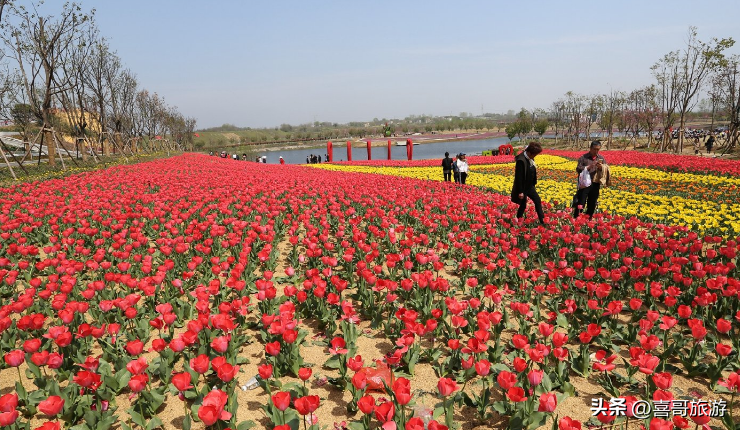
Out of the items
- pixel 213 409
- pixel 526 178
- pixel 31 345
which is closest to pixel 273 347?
pixel 213 409

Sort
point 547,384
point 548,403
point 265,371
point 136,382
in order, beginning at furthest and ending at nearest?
point 547,384 < point 265,371 < point 136,382 < point 548,403

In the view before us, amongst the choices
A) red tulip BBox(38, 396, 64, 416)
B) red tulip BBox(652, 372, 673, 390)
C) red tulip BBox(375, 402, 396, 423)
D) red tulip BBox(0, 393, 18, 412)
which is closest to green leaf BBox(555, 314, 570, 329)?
red tulip BBox(652, 372, 673, 390)

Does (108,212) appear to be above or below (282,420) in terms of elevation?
above

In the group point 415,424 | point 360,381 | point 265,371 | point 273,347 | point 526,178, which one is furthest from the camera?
point 526,178

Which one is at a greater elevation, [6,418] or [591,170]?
[591,170]

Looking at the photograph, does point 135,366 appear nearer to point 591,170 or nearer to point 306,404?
A: point 306,404

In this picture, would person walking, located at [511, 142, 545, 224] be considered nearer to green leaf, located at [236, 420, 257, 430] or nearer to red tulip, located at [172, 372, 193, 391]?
green leaf, located at [236, 420, 257, 430]

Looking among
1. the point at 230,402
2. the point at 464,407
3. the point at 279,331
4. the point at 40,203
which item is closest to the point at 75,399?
the point at 230,402

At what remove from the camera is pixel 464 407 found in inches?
141

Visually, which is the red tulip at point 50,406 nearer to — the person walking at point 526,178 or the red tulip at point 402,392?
the red tulip at point 402,392

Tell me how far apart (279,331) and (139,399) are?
1.18 m

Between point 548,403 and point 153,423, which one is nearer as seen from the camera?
point 548,403

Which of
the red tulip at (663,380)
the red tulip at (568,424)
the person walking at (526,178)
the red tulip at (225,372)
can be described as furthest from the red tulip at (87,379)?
the person walking at (526,178)

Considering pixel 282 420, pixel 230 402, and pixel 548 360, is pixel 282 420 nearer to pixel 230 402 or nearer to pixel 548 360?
pixel 230 402
